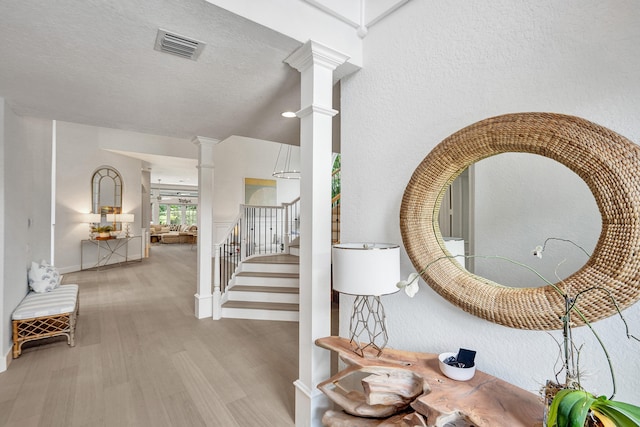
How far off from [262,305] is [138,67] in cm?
314

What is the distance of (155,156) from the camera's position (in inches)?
324

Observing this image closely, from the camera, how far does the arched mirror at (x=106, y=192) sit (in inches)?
295

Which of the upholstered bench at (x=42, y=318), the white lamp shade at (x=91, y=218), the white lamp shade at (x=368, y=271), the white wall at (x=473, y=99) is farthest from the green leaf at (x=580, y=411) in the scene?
the white lamp shade at (x=91, y=218)

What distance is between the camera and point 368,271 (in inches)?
59.6

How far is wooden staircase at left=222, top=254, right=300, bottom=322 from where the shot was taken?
4.15m

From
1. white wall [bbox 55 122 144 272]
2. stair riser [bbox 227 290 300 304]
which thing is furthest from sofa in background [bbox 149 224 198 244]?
stair riser [bbox 227 290 300 304]

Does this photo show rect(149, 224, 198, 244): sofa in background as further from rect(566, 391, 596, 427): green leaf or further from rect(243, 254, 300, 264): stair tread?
rect(566, 391, 596, 427): green leaf

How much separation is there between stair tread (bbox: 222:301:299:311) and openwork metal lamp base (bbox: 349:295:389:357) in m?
2.26

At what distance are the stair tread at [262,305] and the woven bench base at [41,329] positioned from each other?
1.64 meters

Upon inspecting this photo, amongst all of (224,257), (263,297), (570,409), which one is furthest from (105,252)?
(570,409)

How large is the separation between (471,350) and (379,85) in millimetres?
1632

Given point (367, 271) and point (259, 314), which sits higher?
point (367, 271)

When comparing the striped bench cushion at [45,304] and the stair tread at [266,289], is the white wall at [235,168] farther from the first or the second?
the striped bench cushion at [45,304]

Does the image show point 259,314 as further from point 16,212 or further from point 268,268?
point 16,212
